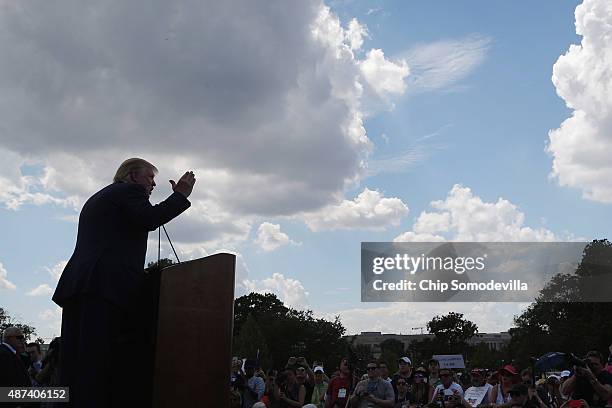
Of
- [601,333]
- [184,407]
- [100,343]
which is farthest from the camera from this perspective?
[601,333]

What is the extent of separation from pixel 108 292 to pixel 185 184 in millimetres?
722

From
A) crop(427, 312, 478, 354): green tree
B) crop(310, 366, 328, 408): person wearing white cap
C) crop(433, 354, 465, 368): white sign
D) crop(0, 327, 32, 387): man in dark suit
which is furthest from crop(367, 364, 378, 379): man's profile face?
crop(427, 312, 478, 354): green tree

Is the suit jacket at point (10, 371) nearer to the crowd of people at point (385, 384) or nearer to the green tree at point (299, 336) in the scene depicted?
the crowd of people at point (385, 384)

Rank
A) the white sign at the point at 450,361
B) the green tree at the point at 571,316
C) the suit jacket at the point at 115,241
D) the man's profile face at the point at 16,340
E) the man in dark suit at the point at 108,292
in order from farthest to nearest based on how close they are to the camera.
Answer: the green tree at the point at 571,316, the white sign at the point at 450,361, the man's profile face at the point at 16,340, the suit jacket at the point at 115,241, the man in dark suit at the point at 108,292

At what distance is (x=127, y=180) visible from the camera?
388 cm

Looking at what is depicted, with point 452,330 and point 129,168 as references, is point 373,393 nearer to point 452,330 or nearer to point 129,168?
point 129,168

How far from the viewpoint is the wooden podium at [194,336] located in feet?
10.0

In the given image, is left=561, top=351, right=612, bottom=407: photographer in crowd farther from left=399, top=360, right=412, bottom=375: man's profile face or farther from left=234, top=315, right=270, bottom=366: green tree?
left=234, top=315, right=270, bottom=366: green tree

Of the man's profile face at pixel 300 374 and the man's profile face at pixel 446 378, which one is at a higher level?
the man's profile face at pixel 446 378

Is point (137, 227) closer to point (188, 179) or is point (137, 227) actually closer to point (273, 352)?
point (188, 179)

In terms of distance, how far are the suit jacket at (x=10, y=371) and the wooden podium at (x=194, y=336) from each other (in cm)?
299

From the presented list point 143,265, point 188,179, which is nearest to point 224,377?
point 143,265

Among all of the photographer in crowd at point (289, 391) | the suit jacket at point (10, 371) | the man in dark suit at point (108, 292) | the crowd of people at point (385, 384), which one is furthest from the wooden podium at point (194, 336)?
the photographer in crowd at point (289, 391)

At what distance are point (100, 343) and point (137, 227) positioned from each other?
644 mm
